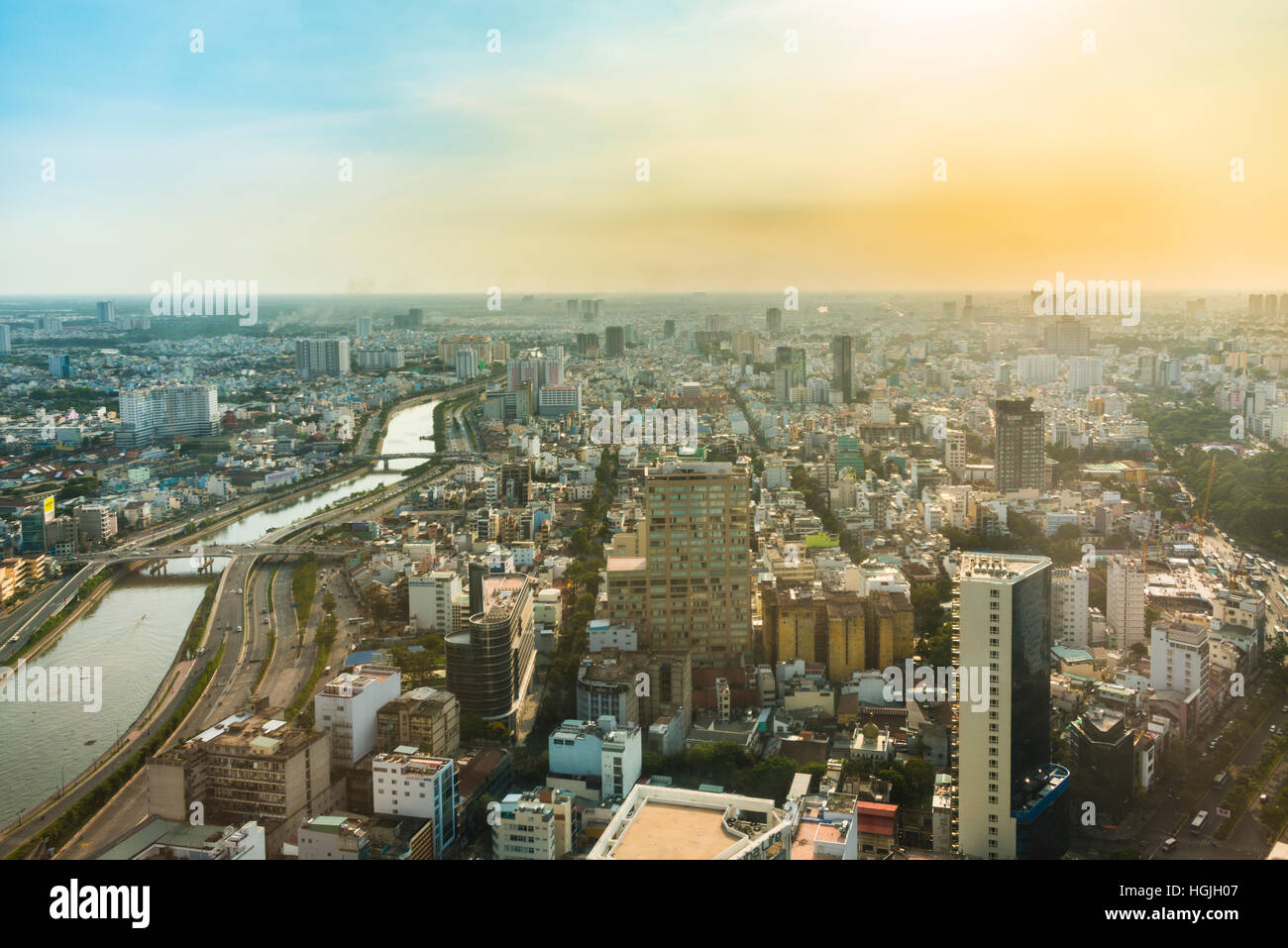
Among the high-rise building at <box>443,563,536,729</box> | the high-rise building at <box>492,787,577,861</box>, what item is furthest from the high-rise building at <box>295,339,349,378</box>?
the high-rise building at <box>492,787,577,861</box>

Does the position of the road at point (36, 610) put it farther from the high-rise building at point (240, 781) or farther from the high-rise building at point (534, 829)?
the high-rise building at point (534, 829)

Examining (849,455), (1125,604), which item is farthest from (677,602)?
(849,455)

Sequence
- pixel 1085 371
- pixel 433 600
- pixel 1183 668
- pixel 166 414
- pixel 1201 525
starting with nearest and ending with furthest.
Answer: pixel 1183 668, pixel 433 600, pixel 1201 525, pixel 1085 371, pixel 166 414

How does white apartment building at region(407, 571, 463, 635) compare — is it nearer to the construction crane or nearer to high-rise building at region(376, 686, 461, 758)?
high-rise building at region(376, 686, 461, 758)

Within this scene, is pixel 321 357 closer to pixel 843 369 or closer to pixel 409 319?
pixel 409 319
